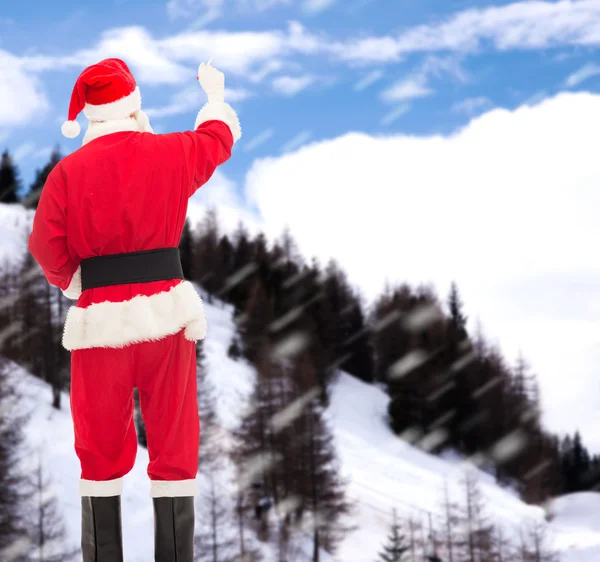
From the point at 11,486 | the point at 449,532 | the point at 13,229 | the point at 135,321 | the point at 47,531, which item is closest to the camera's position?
the point at 135,321

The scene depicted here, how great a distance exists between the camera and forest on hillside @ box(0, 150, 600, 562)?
107 ft

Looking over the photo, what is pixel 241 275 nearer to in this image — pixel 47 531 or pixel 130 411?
pixel 47 531

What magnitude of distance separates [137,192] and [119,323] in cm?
61

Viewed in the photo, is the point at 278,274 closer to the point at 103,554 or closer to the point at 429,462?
the point at 429,462

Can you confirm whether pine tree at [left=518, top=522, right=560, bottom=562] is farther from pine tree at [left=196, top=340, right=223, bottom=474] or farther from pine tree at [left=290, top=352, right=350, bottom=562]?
pine tree at [left=196, top=340, right=223, bottom=474]

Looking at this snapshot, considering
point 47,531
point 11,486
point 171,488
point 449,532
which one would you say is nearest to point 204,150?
point 171,488

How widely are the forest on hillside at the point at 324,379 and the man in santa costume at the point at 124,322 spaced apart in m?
23.5

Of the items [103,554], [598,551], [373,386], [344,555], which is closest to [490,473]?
[373,386]

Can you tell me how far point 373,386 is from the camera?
191 feet

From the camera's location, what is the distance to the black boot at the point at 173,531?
11.8ft

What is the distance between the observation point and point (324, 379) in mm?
53312

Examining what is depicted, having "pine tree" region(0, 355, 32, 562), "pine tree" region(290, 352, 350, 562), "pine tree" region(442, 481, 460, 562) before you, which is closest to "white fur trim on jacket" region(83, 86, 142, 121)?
"pine tree" region(0, 355, 32, 562)

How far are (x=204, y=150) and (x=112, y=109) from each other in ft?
1.59

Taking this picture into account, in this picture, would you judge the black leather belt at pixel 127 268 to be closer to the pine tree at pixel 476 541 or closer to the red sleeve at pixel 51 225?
the red sleeve at pixel 51 225
